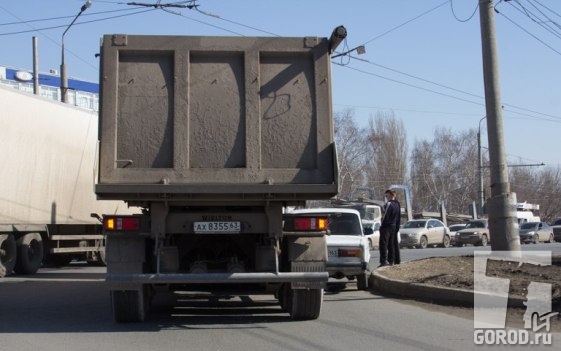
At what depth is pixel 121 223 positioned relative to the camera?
8312mm

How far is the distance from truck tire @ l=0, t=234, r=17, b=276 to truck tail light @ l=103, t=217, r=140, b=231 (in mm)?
8908

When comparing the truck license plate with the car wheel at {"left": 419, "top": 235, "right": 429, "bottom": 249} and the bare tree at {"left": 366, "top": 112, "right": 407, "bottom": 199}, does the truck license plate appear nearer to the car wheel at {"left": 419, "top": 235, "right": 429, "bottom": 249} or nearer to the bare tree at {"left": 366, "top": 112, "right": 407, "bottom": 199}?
the car wheel at {"left": 419, "top": 235, "right": 429, "bottom": 249}

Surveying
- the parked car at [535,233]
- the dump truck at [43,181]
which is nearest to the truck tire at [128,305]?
the dump truck at [43,181]

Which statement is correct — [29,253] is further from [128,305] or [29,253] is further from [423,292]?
[423,292]

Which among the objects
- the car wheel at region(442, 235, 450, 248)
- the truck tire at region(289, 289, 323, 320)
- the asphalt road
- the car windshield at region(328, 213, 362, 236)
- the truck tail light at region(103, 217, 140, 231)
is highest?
the truck tail light at region(103, 217, 140, 231)

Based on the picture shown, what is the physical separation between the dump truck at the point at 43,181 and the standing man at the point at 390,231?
324 inches

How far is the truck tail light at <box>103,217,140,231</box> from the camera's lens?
8.27 metres

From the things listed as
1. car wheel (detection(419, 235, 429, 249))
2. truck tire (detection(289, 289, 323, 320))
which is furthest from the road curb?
car wheel (detection(419, 235, 429, 249))

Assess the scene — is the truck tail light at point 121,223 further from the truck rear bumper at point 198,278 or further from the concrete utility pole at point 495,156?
the concrete utility pole at point 495,156

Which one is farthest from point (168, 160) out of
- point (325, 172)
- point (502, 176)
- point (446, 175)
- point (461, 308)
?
point (446, 175)

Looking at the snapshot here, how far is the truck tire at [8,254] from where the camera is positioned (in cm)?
1602

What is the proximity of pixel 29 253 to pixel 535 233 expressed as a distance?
104ft

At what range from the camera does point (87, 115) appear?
1802 cm

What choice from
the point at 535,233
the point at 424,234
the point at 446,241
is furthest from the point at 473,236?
the point at 424,234
